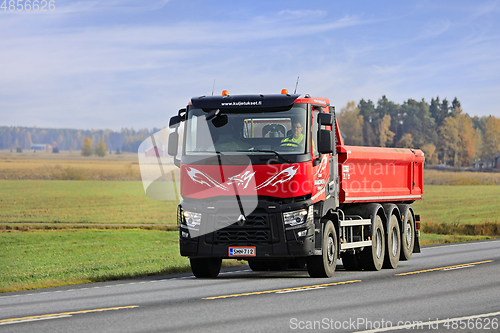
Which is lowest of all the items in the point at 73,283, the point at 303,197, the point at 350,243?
the point at 73,283

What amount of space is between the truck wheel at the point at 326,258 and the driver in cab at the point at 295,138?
6.21 feet

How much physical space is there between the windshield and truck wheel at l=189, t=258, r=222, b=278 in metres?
2.58

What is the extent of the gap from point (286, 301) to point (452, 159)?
138 meters

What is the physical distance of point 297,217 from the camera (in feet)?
43.5

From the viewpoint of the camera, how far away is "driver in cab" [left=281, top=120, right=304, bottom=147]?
13.2m

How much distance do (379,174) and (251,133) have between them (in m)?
5.36

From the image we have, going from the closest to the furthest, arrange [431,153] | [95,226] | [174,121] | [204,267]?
1. [174,121]
2. [204,267]
3. [95,226]
4. [431,153]

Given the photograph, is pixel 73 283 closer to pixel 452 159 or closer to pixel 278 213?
pixel 278 213

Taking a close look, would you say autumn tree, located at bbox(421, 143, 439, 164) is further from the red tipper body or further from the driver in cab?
the driver in cab

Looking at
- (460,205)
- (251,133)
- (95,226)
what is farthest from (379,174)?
(460,205)

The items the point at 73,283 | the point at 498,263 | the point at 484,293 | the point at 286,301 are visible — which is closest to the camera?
the point at 286,301

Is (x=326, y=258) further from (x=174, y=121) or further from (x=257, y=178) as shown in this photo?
(x=174, y=121)

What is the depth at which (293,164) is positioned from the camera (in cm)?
1305

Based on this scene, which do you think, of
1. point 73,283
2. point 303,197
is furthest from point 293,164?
point 73,283
